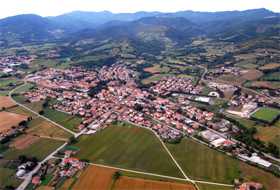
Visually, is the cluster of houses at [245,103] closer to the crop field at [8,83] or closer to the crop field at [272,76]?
the crop field at [272,76]

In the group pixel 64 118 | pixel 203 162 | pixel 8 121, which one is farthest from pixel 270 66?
pixel 8 121

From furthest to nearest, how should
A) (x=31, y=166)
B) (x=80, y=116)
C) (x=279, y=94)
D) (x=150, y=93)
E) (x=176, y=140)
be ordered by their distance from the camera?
(x=150, y=93) → (x=279, y=94) → (x=80, y=116) → (x=176, y=140) → (x=31, y=166)

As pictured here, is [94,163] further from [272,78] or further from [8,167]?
[272,78]

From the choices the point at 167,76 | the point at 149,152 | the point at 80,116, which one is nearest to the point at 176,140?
the point at 149,152

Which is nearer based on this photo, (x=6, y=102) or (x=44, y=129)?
(x=44, y=129)

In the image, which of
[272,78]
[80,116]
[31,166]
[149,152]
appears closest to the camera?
[31,166]

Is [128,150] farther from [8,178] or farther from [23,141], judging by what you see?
[23,141]
